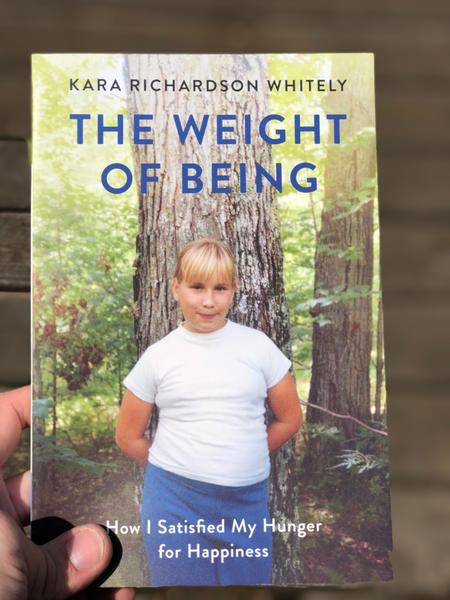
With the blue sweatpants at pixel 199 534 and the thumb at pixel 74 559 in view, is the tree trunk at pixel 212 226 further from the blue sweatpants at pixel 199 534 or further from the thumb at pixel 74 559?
the thumb at pixel 74 559

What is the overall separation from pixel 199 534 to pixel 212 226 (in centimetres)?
44

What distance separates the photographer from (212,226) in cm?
87

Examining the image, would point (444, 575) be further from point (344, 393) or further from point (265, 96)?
point (265, 96)

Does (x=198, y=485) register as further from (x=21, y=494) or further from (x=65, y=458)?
(x=21, y=494)

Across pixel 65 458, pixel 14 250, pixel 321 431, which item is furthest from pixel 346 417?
pixel 14 250

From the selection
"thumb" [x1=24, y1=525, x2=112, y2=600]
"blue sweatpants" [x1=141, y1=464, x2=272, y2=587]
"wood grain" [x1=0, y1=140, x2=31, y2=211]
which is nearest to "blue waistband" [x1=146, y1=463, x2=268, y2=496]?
"blue sweatpants" [x1=141, y1=464, x2=272, y2=587]

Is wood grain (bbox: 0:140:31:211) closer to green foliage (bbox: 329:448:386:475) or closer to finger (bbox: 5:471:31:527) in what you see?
finger (bbox: 5:471:31:527)

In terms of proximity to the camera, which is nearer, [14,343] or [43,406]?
[43,406]

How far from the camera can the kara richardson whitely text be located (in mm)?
883

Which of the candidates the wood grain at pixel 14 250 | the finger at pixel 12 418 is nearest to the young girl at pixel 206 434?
the finger at pixel 12 418

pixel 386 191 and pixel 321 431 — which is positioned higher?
pixel 386 191

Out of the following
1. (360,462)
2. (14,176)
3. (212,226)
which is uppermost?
(14,176)

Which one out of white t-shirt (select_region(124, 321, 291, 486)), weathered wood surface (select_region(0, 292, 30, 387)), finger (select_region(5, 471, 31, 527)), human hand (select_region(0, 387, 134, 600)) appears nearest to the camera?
human hand (select_region(0, 387, 134, 600))

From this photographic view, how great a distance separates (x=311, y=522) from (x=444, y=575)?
39cm
